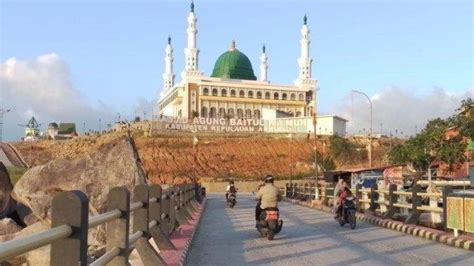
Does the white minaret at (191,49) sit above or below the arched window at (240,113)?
above

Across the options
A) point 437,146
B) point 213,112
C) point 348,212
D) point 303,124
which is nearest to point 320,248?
point 348,212

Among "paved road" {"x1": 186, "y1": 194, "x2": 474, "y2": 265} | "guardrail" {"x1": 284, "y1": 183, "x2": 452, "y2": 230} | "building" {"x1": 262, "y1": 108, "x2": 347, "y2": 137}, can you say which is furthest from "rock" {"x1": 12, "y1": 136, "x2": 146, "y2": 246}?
"building" {"x1": 262, "y1": 108, "x2": 347, "y2": 137}

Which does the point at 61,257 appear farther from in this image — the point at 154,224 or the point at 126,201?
the point at 154,224

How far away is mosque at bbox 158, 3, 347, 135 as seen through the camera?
109m

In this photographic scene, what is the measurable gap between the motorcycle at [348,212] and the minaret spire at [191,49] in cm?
9243

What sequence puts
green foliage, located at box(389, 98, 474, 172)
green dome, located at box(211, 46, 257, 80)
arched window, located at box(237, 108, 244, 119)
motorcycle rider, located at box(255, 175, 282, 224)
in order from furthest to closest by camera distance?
green dome, located at box(211, 46, 257, 80) < arched window, located at box(237, 108, 244, 119) < green foliage, located at box(389, 98, 474, 172) < motorcycle rider, located at box(255, 175, 282, 224)

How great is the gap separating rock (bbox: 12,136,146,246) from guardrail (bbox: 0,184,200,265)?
3.71m

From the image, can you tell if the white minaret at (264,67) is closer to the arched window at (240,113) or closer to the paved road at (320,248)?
the arched window at (240,113)

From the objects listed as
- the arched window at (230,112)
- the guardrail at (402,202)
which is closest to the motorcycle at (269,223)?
the guardrail at (402,202)

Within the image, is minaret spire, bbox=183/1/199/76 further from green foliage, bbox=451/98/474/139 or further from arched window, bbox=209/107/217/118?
green foliage, bbox=451/98/474/139

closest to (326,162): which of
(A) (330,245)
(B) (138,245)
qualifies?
(A) (330,245)

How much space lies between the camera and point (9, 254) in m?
3.23

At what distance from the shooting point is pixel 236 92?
111625 mm

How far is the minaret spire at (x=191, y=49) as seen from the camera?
110m
